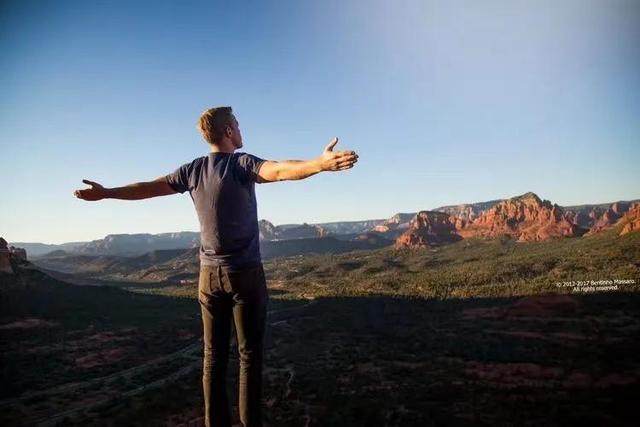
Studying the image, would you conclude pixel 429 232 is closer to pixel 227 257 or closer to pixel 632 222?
pixel 632 222

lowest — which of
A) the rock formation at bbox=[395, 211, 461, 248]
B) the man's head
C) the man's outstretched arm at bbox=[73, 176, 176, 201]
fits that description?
the rock formation at bbox=[395, 211, 461, 248]

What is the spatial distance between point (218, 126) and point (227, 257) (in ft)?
3.38

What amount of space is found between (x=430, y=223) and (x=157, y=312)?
10584 centimetres

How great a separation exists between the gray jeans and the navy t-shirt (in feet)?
0.37

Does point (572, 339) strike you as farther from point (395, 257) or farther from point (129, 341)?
point (395, 257)

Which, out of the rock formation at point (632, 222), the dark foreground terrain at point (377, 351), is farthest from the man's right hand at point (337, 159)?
the rock formation at point (632, 222)

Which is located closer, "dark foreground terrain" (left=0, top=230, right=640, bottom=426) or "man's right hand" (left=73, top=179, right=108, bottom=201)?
"man's right hand" (left=73, top=179, right=108, bottom=201)

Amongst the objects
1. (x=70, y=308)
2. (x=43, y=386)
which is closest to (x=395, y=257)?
(x=70, y=308)

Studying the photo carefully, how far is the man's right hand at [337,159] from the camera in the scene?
8.73 ft

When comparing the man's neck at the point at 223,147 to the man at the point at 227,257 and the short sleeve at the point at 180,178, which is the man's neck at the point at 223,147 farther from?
the short sleeve at the point at 180,178

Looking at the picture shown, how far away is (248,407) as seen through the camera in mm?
3383

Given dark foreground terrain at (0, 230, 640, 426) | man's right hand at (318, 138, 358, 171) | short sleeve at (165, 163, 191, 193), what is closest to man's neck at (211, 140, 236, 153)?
short sleeve at (165, 163, 191, 193)

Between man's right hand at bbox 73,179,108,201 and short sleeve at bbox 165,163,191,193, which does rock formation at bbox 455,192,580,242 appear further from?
man's right hand at bbox 73,179,108,201

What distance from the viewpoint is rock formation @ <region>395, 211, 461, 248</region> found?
141000 millimetres
